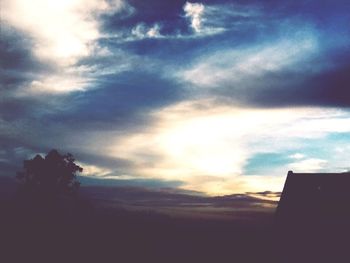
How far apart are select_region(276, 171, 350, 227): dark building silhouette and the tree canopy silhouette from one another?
30088 millimetres

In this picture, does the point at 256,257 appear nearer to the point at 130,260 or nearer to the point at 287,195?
the point at 287,195

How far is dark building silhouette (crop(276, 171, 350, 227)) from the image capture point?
3080 centimetres

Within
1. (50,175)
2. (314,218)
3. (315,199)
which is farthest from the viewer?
(50,175)

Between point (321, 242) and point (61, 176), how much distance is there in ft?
114

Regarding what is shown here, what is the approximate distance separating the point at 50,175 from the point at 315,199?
34.2 meters

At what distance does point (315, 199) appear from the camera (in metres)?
32.2

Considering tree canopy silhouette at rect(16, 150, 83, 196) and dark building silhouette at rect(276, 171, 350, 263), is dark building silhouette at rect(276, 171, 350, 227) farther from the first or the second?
tree canopy silhouette at rect(16, 150, 83, 196)

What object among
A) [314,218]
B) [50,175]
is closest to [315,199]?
[314,218]

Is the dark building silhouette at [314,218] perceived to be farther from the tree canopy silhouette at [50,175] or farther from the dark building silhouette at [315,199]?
the tree canopy silhouette at [50,175]

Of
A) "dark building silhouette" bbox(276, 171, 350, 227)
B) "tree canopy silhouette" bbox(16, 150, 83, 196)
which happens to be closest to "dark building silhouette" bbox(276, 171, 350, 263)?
"dark building silhouette" bbox(276, 171, 350, 227)

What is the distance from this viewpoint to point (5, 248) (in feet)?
126

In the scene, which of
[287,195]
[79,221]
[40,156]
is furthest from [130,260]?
[40,156]

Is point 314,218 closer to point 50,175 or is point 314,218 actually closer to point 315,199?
point 315,199

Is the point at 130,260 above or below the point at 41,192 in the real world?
below
